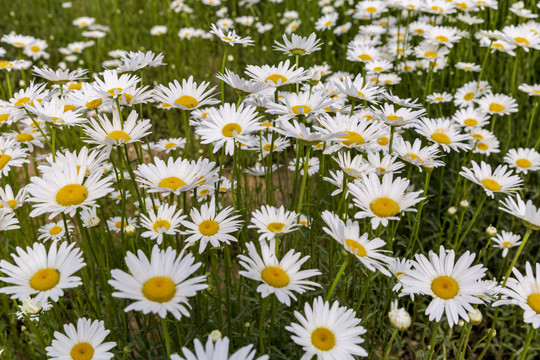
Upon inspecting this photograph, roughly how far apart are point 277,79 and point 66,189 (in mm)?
1101

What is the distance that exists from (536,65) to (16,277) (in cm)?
459

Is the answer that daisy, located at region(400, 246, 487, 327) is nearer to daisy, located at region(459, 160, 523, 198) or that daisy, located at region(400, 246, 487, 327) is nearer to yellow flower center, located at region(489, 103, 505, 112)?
daisy, located at region(459, 160, 523, 198)

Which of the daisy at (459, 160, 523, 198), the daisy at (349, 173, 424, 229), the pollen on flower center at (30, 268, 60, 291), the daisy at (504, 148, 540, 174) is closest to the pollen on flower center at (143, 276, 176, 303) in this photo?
the pollen on flower center at (30, 268, 60, 291)

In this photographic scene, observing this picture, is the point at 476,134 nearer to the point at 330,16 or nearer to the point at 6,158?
the point at 330,16

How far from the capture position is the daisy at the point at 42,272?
1438 millimetres

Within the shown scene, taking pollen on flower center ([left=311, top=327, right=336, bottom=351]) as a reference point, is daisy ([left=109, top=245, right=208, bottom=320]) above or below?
above

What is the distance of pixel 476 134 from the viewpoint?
10.3 ft

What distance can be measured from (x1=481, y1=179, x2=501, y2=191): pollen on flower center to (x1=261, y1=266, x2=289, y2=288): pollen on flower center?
1276 mm

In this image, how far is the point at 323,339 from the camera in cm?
139

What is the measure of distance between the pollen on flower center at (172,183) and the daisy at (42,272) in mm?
423

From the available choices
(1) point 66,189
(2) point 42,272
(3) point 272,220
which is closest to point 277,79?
(3) point 272,220

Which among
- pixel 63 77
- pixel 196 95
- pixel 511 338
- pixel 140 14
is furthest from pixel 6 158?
pixel 140 14

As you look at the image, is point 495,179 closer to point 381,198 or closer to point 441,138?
point 441,138

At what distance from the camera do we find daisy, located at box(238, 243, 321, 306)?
1.42 meters
